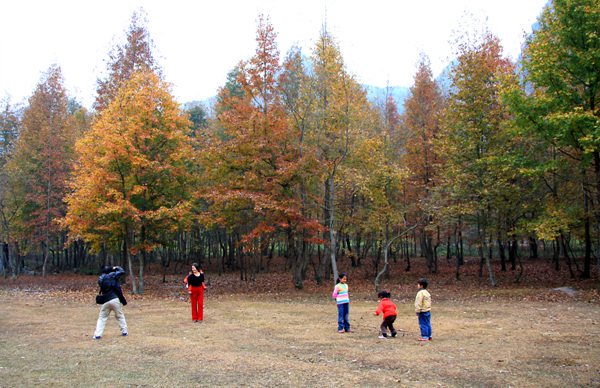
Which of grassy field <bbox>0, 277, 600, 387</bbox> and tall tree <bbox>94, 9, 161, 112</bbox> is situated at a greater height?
tall tree <bbox>94, 9, 161, 112</bbox>

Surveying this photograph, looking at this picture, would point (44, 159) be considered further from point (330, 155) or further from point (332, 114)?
point (332, 114)

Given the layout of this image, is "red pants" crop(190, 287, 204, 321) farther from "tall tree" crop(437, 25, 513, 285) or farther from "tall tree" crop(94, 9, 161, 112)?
"tall tree" crop(94, 9, 161, 112)

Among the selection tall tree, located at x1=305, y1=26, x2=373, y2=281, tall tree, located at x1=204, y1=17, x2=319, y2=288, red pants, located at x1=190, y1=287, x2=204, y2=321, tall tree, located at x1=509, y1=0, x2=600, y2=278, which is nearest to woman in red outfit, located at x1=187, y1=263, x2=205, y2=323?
red pants, located at x1=190, y1=287, x2=204, y2=321

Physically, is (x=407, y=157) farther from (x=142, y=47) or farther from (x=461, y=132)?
(x=142, y=47)

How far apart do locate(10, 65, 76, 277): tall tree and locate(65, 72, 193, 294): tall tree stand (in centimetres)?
1139

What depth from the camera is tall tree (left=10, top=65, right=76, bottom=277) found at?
28900mm

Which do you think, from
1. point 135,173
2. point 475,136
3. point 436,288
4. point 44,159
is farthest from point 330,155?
point 44,159

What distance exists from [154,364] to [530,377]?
6.31 m

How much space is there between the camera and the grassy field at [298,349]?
231 inches

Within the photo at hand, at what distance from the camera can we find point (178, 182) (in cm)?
2106

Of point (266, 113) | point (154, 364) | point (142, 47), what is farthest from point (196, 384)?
point (142, 47)

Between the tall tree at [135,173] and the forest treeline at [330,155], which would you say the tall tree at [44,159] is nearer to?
the forest treeline at [330,155]

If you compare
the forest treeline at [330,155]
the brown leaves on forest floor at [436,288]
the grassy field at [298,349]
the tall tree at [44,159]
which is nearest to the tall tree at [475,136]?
the forest treeline at [330,155]

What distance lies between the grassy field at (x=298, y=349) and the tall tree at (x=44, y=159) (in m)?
18.2
